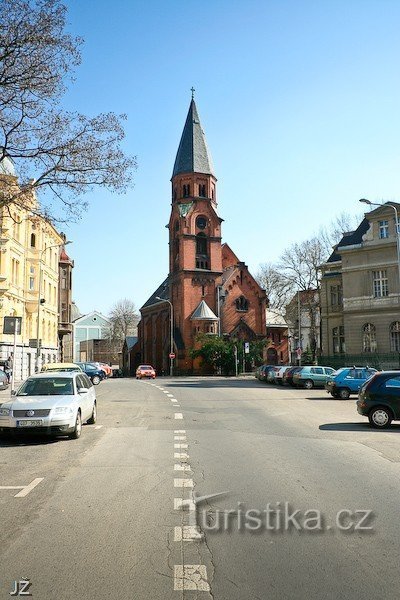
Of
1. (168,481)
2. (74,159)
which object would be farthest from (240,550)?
(74,159)

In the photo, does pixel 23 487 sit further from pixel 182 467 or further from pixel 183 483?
pixel 182 467

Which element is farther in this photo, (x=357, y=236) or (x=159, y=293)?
(x=159, y=293)

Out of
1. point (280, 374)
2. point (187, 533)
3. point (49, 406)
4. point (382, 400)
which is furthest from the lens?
point (280, 374)

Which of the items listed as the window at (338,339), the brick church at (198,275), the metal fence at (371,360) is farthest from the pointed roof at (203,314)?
the metal fence at (371,360)

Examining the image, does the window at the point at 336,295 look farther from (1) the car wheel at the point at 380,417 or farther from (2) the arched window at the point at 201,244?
(1) the car wheel at the point at 380,417

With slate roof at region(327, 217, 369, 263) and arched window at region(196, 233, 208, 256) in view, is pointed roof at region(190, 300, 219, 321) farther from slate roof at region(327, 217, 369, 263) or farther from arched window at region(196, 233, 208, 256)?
slate roof at region(327, 217, 369, 263)

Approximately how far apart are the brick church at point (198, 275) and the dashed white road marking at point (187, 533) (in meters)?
59.7

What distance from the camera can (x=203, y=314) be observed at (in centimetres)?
6675

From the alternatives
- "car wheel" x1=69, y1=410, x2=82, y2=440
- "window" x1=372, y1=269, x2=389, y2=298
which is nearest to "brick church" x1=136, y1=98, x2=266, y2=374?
"window" x1=372, y1=269, x2=389, y2=298

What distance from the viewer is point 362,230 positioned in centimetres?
4438

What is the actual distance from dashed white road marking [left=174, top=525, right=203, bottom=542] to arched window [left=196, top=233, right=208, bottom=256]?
64.8 meters

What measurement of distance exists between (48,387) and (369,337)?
33.8 m

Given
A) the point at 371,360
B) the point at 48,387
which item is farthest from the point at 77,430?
the point at 371,360

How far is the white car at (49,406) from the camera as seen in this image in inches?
462
